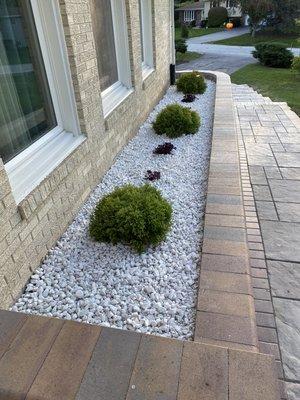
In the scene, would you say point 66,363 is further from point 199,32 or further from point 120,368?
point 199,32

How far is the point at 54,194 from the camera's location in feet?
9.08

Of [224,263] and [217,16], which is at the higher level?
[224,263]

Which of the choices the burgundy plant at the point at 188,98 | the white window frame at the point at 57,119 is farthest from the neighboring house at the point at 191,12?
the white window frame at the point at 57,119

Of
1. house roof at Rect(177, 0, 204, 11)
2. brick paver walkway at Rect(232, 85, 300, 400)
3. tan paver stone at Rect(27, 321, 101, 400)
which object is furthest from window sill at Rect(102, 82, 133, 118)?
house roof at Rect(177, 0, 204, 11)

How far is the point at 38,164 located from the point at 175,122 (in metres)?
2.85

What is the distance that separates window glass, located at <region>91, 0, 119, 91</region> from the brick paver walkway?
7.38 ft

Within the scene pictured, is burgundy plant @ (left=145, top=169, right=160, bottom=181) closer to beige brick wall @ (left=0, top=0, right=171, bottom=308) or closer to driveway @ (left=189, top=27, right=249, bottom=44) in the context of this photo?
beige brick wall @ (left=0, top=0, right=171, bottom=308)

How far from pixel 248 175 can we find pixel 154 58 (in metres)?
4.00

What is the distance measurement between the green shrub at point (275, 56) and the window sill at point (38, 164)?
1611 centimetres

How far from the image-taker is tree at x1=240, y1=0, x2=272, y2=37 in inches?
976

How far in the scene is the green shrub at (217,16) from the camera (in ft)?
120

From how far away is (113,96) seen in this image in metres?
4.65

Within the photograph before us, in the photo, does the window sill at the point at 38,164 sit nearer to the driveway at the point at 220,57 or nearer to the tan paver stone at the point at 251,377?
the tan paver stone at the point at 251,377

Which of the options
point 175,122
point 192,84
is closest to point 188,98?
Result: point 192,84
